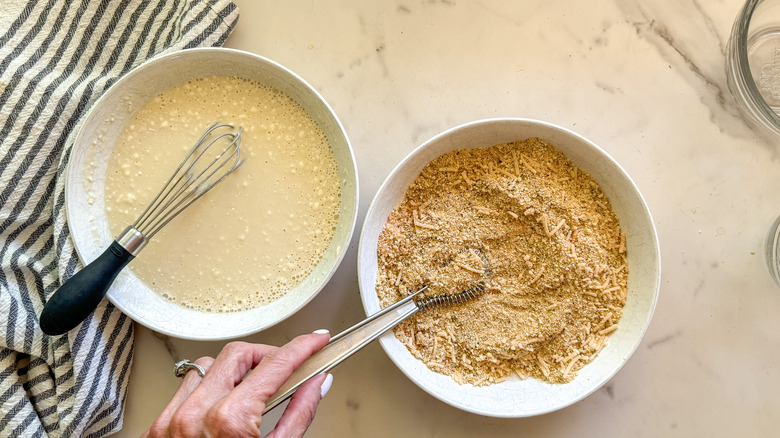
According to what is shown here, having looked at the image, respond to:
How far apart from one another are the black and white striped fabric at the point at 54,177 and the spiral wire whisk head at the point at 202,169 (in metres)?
0.17

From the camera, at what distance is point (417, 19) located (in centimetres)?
109

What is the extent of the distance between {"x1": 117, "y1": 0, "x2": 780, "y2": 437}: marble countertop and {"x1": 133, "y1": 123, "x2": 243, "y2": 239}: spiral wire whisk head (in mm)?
205

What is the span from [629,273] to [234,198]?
2.25 feet

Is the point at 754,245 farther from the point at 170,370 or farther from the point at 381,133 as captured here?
the point at 170,370

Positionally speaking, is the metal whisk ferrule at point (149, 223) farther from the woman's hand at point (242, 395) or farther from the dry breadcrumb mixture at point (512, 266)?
the dry breadcrumb mixture at point (512, 266)

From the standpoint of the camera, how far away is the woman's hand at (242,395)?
2.40ft

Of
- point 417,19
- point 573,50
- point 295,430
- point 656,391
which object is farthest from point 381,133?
point 656,391

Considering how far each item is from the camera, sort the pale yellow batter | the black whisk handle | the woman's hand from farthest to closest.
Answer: the pale yellow batter
the black whisk handle
the woman's hand

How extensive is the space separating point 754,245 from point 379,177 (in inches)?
28.0

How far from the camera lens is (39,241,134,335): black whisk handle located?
0.90 metres

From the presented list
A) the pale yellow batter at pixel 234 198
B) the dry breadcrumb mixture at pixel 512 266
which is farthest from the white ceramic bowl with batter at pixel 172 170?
the dry breadcrumb mixture at pixel 512 266

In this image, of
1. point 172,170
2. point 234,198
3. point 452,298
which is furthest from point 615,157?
point 172,170

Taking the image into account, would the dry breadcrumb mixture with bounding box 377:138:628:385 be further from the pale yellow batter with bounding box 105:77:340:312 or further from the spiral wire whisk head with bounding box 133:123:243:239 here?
the spiral wire whisk head with bounding box 133:123:243:239

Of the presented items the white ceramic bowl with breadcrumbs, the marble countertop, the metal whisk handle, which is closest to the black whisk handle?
the metal whisk handle
